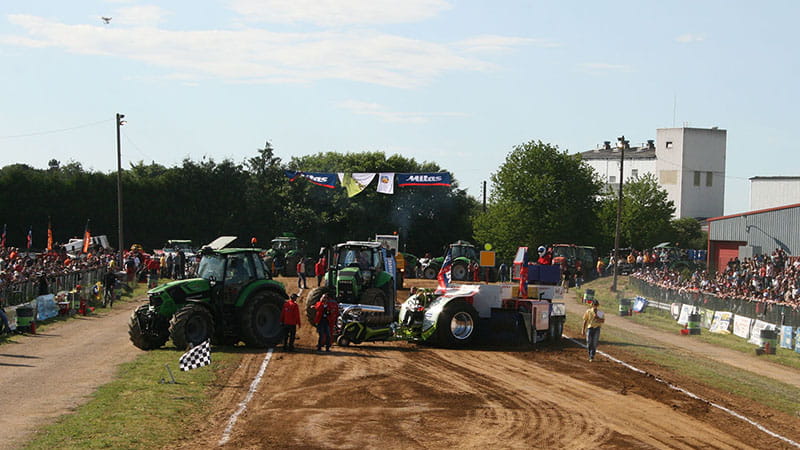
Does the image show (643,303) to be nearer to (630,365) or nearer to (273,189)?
(630,365)

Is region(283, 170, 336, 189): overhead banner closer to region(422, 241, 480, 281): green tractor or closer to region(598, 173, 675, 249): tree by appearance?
region(422, 241, 480, 281): green tractor

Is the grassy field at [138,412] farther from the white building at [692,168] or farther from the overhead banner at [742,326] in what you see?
the white building at [692,168]

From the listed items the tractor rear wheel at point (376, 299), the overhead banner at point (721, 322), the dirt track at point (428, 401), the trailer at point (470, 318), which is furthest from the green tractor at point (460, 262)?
the dirt track at point (428, 401)

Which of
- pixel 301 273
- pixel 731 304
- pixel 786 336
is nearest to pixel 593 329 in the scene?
pixel 786 336

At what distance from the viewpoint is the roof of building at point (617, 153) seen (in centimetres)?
9038

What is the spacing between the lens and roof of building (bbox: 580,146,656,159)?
90.4 m

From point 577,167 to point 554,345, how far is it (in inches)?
1561

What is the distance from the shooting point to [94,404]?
47.7ft

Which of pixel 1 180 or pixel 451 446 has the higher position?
pixel 1 180

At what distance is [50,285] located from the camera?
30906mm

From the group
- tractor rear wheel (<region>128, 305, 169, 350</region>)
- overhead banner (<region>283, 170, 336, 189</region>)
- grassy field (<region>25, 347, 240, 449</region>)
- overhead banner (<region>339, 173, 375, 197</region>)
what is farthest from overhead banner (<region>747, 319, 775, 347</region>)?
overhead banner (<region>283, 170, 336, 189</region>)

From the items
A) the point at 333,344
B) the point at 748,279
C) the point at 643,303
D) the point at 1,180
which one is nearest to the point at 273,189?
the point at 1,180

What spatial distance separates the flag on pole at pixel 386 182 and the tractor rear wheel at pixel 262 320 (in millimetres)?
35041

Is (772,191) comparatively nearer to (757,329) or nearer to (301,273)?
(757,329)
